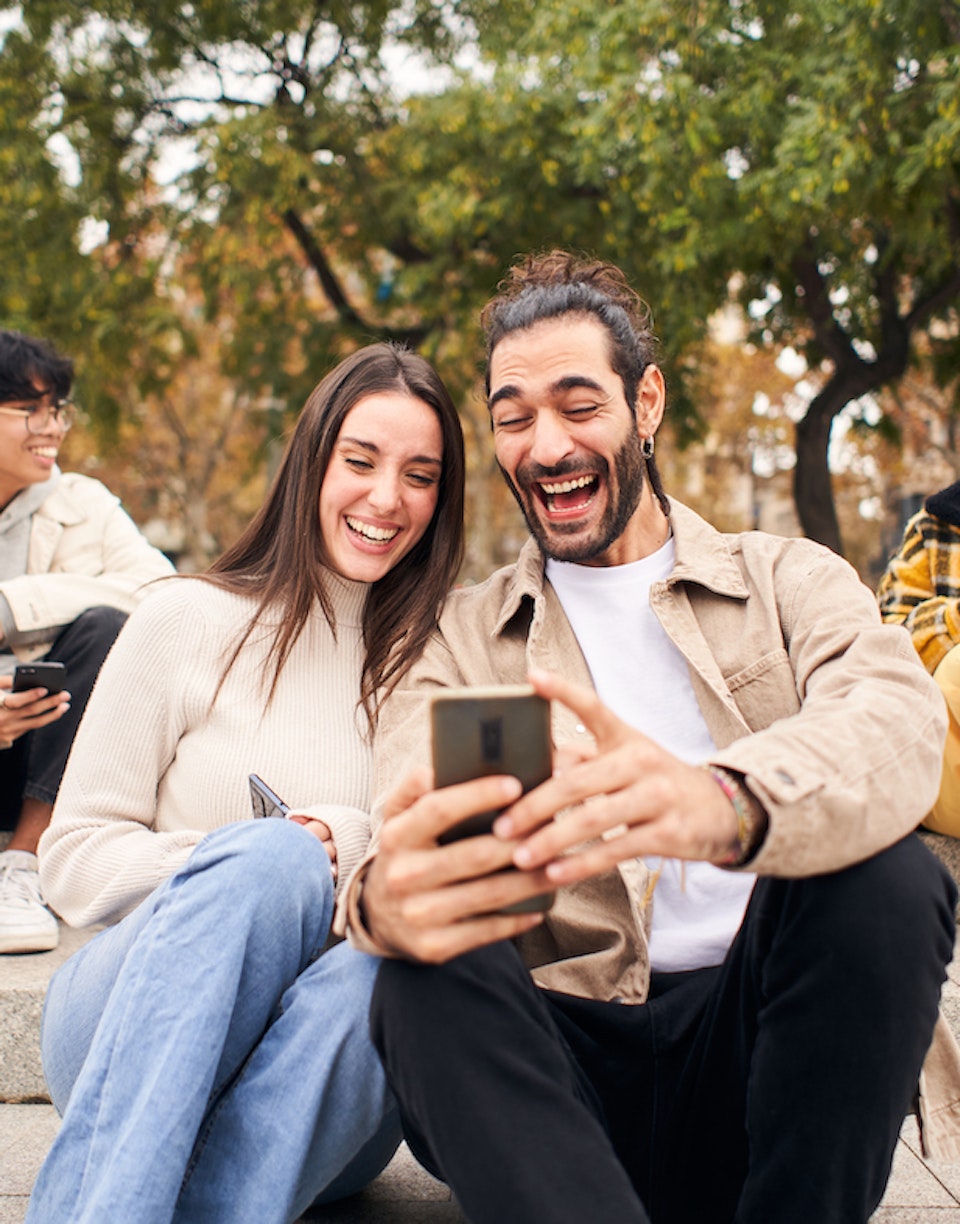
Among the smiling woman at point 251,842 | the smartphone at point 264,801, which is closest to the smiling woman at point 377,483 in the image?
the smiling woman at point 251,842

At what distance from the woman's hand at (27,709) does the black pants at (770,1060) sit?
1876 mm

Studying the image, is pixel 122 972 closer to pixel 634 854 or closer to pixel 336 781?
pixel 336 781

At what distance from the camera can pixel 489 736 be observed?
61.1 inches

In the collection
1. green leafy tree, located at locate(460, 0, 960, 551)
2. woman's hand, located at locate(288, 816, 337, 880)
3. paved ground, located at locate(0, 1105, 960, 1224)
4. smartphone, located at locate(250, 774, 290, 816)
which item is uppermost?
green leafy tree, located at locate(460, 0, 960, 551)

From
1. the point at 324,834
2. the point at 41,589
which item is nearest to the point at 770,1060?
the point at 324,834

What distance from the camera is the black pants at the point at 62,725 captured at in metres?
3.65

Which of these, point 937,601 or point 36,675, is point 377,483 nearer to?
point 36,675

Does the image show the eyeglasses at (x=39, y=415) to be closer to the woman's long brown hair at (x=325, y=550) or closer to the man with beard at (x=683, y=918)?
the woman's long brown hair at (x=325, y=550)

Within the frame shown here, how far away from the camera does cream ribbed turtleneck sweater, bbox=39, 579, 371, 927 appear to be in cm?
237

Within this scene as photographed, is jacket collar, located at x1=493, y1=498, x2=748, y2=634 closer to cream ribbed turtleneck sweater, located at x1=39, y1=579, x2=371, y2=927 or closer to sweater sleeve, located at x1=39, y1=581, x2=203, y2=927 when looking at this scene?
cream ribbed turtleneck sweater, located at x1=39, y1=579, x2=371, y2=927

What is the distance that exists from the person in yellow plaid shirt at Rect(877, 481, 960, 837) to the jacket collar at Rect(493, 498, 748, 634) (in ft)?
3.44

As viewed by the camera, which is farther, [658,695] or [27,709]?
[27,709]

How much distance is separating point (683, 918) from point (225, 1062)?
2.96 ft

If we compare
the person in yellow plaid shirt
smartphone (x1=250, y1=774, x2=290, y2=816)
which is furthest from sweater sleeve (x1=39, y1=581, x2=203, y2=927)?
the person in yellow plaid shirt
